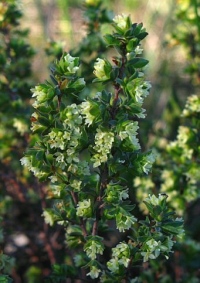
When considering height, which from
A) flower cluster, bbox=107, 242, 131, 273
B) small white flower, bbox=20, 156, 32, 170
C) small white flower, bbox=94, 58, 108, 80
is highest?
small white flower, bbox=94, 58, 108, 80

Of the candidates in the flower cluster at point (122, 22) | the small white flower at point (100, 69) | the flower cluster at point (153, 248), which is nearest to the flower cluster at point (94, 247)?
the flower cluster at point (153, 248)

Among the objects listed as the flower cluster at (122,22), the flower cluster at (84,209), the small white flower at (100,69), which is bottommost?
the flower cluster at (84,209)

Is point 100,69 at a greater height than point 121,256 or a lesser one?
greater

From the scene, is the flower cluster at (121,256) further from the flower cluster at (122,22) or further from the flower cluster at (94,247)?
the flower cluster at (122,22)

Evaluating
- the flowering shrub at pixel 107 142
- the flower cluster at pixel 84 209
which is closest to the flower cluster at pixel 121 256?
the flowering shrub at pixel 107 142

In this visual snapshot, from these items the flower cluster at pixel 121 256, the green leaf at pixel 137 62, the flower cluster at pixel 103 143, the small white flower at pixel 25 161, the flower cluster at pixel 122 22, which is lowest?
the flower cluster at pixel 121 256

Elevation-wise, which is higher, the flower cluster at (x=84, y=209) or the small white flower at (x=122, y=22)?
the small white flower at (x=122, y=22)

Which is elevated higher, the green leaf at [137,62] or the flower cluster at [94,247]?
the green leaf at [137,62]

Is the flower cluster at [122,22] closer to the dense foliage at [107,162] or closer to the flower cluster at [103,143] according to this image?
the dense foliage at [107,162]

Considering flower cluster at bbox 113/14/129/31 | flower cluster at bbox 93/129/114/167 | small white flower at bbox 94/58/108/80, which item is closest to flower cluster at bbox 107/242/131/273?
flower cluster at bbox 93/129/114/167

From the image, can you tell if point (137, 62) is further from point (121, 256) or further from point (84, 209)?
point (121, 256)

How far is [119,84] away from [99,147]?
0.18m

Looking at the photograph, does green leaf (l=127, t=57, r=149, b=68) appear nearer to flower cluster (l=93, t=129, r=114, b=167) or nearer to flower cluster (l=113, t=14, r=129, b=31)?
flower cluster (l=113, t=14, r=129, b=31)

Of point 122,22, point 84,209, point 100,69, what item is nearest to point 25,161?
point 84,209
